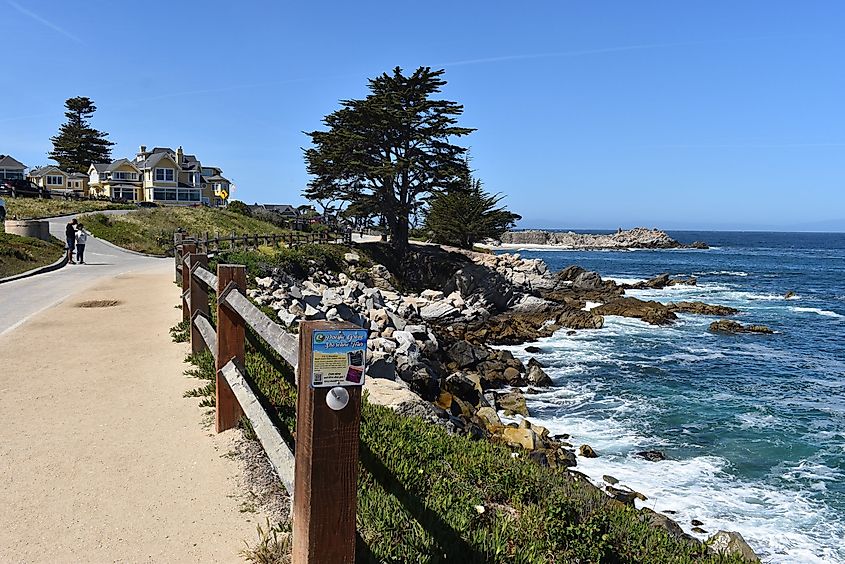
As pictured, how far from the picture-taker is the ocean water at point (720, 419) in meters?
10.9

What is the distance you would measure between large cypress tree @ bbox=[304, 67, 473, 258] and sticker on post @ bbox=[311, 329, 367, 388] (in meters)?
31.6

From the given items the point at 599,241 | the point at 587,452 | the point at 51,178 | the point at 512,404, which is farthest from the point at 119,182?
the point at 599,241

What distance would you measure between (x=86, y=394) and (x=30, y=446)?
177 cm

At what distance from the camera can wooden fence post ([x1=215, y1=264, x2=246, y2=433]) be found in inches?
236

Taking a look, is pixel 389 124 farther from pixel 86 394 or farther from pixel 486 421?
pixel 86 394

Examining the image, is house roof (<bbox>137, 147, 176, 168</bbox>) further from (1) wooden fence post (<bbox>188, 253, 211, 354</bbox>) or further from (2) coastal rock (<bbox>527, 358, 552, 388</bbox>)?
(1) wooden fence post (<bbox>188, 253, 211, 354</bbox>)

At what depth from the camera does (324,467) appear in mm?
3084

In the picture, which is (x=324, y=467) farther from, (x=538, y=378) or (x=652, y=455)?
(x=538, y=378)

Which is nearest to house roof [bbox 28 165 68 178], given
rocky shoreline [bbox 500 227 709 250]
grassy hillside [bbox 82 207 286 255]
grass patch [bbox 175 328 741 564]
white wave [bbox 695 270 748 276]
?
grassy hillside [bbox 82 207 286 255]

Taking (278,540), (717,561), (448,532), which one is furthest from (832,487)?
(278,540)

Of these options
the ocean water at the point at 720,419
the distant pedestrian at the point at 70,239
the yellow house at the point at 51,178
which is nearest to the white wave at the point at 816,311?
the ocean water at the point at 720,419

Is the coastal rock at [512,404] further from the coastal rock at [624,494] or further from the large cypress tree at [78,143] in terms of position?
the large cypress tree at [78,143]

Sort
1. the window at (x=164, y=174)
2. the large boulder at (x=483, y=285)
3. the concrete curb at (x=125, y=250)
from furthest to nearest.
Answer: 1. the window at (x=164, y=174)
2. the large boulder at (x=483, y=285)
3. the concrete curb at (x=125, y=250)

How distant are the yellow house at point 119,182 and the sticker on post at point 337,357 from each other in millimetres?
77899
